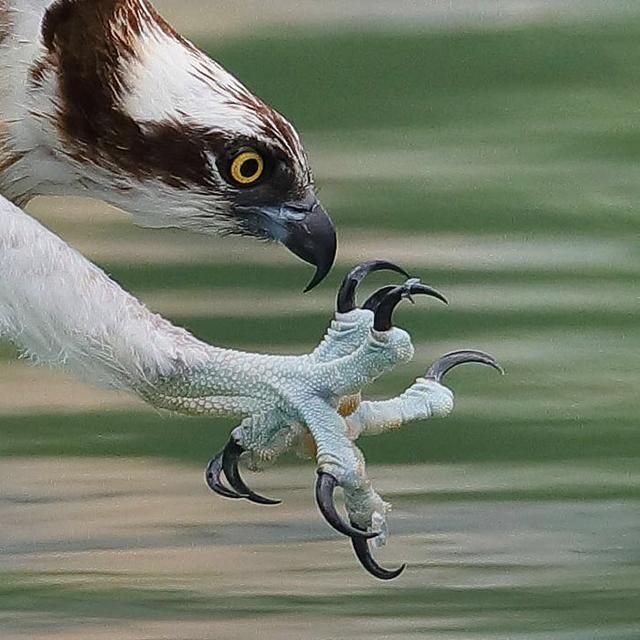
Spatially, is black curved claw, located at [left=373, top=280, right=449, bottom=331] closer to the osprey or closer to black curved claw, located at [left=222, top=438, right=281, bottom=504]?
the osprey

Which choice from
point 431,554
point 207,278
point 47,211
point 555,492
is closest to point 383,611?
point 431,554

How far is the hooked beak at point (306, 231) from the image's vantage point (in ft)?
4.70

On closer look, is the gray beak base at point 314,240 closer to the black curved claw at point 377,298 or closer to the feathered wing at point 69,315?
the black curved claw at point 377,298

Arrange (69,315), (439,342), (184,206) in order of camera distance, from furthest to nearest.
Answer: (439,342), (184,206), (69,315)

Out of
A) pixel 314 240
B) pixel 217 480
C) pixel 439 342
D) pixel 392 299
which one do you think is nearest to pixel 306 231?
pixel 314 240

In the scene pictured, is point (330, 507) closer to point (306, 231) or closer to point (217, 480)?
point (217, 480)

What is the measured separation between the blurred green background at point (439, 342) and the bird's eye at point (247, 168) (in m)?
0.60

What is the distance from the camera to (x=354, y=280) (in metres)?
1.39

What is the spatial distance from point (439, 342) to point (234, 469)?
871mm

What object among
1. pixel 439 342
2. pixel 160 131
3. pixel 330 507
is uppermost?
pixel 439 342

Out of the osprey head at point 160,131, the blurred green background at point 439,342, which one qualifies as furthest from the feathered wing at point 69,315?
the blurred green background at point 439,342

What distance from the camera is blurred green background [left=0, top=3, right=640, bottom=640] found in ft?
6.86

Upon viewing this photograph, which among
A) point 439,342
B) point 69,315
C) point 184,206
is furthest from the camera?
point 439,342

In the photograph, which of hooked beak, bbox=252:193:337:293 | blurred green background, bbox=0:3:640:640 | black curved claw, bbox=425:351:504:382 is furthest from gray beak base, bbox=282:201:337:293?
blurred green background, bbox=0:3:640:640
